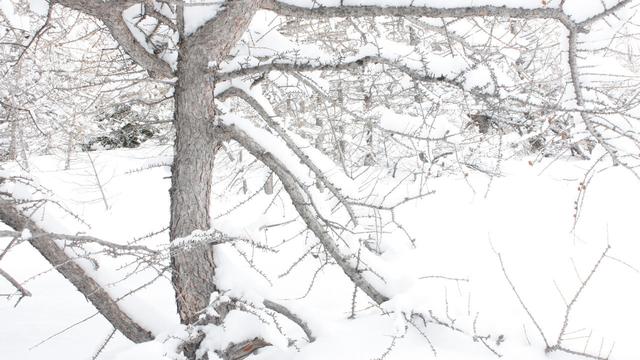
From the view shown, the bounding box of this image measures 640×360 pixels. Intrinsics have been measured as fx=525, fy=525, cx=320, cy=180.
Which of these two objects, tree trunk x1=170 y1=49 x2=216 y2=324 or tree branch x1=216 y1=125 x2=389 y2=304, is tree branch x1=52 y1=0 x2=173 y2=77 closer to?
tree trunk x1=170 y1=49 x2=216 y2=324

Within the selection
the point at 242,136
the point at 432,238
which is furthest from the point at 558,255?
the point at 242,136

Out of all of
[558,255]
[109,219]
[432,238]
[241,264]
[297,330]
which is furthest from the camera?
[109,219]

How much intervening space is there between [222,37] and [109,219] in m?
11.0

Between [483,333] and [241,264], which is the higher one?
[241,264]

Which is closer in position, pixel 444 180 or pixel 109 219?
pixel 444 180

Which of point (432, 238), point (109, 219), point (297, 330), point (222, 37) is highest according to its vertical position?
point (109, 219)

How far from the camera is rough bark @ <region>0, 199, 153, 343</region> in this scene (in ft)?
10.5

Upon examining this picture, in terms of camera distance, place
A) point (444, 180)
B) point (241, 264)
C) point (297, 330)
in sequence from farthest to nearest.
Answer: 1. point (444, 180)
2. point (297, 330)
3. point (241, 264)

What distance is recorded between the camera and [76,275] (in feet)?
10.8

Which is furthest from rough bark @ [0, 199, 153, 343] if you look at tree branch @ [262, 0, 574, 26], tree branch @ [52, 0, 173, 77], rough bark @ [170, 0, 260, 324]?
tree branch @ [262, 0, 574, 26]

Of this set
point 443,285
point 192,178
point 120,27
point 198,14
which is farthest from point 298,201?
point 443,285

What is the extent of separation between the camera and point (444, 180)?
8578 millimetres

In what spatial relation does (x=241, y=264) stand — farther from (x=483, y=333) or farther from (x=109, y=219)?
(x=109, y=219)

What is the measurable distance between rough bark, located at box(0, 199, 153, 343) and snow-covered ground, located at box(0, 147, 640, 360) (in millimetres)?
72
